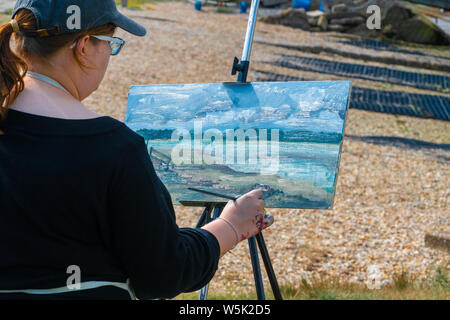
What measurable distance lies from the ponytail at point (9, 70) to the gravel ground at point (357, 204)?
2.73 meters

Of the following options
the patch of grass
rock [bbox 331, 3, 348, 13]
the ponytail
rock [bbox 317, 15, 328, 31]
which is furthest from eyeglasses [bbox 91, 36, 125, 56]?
rock [bbox 331, 3, 348, 13]

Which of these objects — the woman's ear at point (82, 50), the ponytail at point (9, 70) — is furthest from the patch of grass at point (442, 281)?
the ponytail at point (9, 70)

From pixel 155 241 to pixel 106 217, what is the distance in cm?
12

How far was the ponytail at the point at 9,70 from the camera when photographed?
1.13 m

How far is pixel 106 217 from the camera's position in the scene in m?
1.13

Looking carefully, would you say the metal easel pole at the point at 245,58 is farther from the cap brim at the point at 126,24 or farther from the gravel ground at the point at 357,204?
the gravel ground at the point at 357,204

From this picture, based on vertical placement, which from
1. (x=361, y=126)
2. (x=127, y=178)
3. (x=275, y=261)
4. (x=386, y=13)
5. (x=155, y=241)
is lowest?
(x=275, y=261)

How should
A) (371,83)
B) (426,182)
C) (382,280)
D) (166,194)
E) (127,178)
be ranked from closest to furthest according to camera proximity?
(127,178) → (166,194) → (382,280) → (426,182) → (371,83)

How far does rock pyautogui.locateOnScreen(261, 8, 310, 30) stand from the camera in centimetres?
1633

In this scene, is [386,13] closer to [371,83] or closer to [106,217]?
[371,83]

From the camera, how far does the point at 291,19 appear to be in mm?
16422

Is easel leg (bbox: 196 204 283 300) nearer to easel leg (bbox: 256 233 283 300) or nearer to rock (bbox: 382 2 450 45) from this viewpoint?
easel leg (bbox: 256 233 283 300)

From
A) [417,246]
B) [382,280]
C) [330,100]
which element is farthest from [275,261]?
[330,100]

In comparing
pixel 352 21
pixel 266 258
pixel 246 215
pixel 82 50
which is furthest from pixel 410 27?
pixel 82 50
